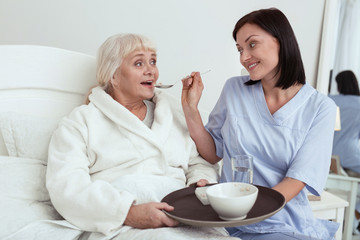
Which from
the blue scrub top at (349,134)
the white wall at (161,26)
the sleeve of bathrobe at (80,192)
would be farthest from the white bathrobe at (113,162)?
the blue scrub top at (349,134)

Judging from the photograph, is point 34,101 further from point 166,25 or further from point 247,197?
point 247,197

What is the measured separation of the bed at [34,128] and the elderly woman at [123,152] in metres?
0.07

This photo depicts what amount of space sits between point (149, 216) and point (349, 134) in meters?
1.97

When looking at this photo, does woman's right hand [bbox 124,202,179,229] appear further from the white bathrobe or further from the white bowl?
the white bowl

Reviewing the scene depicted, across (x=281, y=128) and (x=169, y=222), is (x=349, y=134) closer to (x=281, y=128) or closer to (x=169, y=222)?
(x=281, y=128)

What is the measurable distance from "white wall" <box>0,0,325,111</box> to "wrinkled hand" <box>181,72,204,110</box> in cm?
53

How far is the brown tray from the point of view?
998 mm

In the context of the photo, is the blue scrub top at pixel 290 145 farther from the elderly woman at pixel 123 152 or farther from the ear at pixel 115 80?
the ear at pixel 115 80

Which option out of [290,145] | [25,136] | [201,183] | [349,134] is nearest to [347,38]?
[349,134]

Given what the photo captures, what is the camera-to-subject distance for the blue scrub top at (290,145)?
Answer: 4.24 feet

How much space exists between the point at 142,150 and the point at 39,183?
0.38m

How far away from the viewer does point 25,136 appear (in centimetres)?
145

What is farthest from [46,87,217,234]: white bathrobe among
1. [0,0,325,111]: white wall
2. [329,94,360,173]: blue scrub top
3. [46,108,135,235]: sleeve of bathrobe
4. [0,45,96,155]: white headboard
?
[329,94,360,173]: blue scrub top

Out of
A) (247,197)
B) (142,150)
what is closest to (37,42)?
(142,150)
